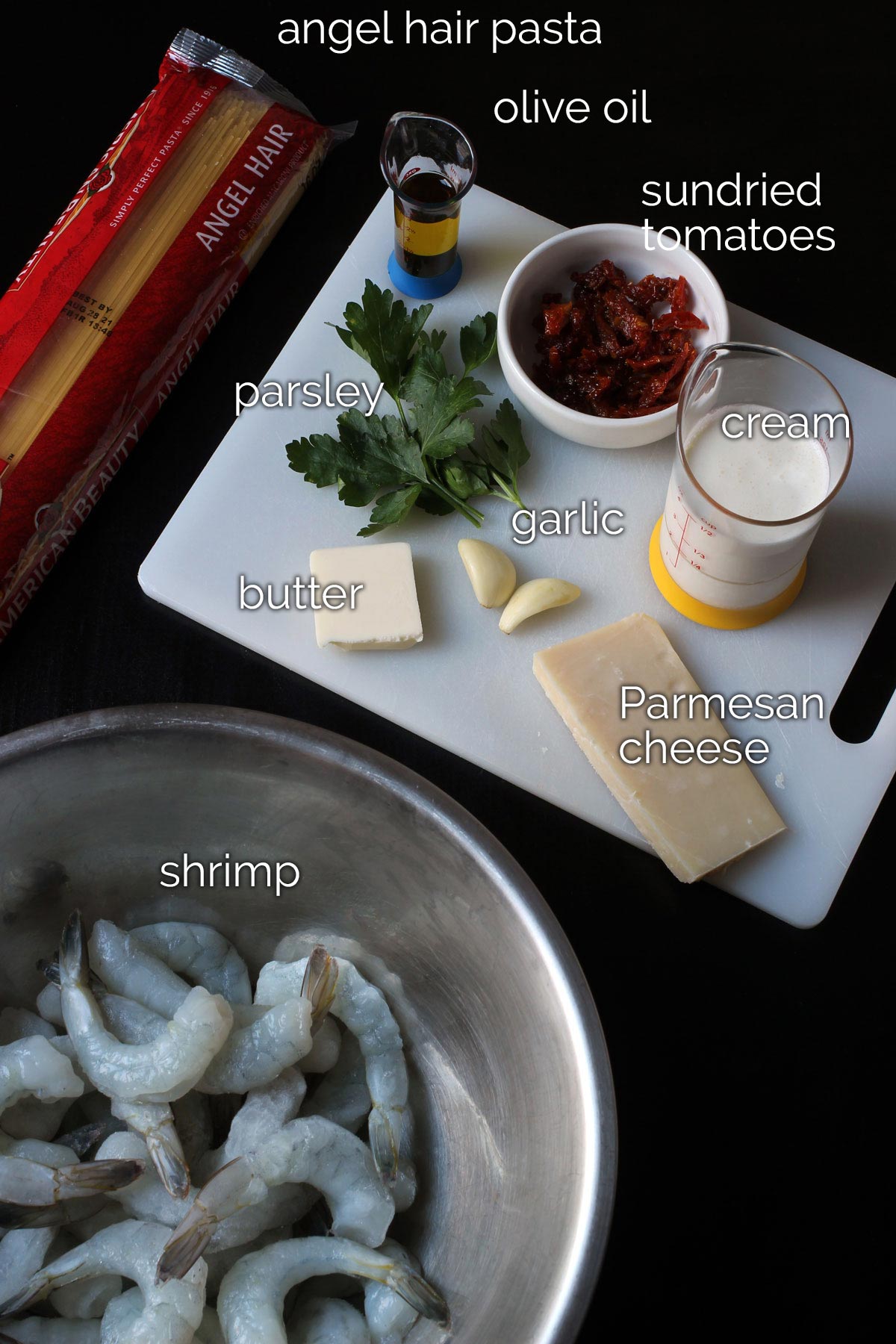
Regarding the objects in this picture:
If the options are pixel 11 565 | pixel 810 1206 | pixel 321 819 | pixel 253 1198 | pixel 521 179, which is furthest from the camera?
pixel 521 179

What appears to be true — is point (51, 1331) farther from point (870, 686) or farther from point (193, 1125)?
point (870, 686)

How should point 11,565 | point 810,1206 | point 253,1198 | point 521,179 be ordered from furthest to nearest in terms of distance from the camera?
1. point 521,179
2. point 11,565
3. point 810,1206
4. point 253,1198

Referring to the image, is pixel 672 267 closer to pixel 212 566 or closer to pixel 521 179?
pixel 521 179

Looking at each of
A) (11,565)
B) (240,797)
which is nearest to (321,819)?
(240,797)

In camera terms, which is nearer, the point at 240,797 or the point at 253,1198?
the point at 253,1198

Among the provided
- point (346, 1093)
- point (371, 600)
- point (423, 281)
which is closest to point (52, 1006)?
point (346, 1093)

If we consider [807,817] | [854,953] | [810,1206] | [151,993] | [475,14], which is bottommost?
[810,1206]

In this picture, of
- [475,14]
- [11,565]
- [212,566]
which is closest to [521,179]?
[475,14]

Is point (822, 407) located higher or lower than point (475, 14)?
lower
